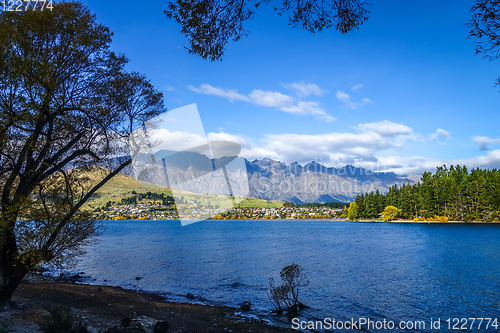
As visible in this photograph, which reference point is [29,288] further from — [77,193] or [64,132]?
[64,132]

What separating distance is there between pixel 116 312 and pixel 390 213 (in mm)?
142037

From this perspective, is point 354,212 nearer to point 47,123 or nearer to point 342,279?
point 342,279

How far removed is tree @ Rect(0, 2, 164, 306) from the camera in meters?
8.75

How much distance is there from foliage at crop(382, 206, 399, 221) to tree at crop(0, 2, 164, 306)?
466 feet

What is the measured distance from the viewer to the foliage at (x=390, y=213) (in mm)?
131375

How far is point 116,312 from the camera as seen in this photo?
13297 millimetres

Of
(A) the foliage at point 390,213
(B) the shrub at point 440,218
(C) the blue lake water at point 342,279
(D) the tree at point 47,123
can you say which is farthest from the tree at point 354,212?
(D) the tree at point 47,123

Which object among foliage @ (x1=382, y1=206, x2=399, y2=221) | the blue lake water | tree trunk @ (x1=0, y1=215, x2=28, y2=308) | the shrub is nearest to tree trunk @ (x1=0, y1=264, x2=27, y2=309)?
tree trunk @ (x1=0, y1=215, x2=28, y2=308)

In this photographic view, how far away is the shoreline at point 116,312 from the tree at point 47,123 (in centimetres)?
191

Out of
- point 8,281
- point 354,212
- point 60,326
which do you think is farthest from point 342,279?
point 354,212

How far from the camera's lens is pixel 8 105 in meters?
8.43

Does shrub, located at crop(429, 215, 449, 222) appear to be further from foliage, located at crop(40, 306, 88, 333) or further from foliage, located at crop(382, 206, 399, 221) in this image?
foliage, located at crop(40, 306, 88, 333)

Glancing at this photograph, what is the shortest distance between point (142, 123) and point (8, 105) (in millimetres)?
5421

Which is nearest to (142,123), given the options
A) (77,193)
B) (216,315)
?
(77,193)
